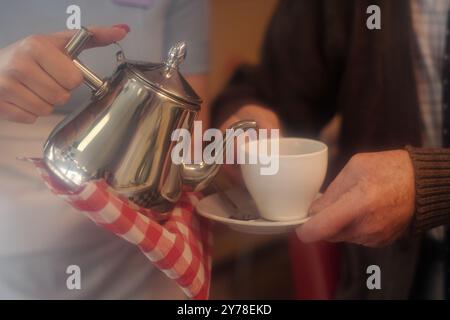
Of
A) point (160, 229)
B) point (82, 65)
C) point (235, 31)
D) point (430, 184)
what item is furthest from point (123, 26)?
point (235, 31)

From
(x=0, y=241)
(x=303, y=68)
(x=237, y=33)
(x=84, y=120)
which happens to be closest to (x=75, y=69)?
(x=84, y=120)

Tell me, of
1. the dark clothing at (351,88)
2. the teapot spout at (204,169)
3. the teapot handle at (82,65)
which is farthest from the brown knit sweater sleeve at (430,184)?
the teapot handle at (82,65)

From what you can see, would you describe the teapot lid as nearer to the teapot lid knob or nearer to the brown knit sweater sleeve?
the teapot lid knob

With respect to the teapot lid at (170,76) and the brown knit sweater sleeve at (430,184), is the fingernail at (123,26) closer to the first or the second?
the teapot lid at (170,76)

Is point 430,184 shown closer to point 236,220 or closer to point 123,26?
point 236,220

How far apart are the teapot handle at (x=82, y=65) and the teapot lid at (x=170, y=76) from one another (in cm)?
2

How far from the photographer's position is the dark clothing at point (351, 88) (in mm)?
422

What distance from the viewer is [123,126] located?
343mm

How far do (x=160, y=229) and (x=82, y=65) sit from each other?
121mm

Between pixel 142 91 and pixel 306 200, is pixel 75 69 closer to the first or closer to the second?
pixel 142 91

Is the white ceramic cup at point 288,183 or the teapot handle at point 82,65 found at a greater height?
the teapot handle at point 82,65

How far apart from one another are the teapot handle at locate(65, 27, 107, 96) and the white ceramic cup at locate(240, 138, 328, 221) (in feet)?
0.35

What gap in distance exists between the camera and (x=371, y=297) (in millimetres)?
440
